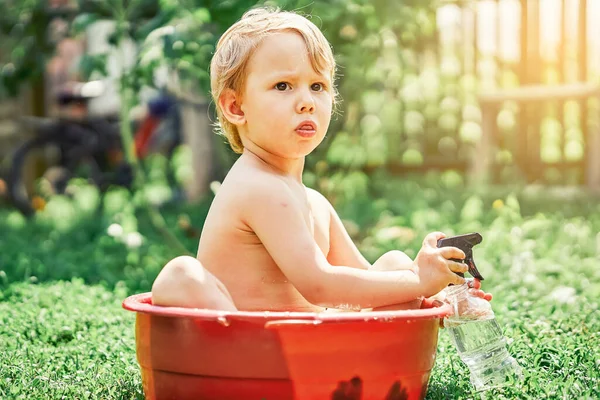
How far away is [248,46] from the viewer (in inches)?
80.6

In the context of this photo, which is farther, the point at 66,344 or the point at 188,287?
the point at 66,344

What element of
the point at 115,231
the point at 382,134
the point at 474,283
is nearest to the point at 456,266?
the point at 474,283

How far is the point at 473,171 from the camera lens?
6.94 metres

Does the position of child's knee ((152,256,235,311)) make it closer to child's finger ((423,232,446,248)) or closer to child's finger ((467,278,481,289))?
child's finger ((423,232,446,248))

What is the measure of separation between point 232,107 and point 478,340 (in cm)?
82

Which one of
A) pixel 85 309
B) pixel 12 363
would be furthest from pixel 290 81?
pixel 85 309

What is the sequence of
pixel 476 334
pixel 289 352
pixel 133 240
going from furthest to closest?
pixel 133 240, pixel 476 334, pixel 289 352

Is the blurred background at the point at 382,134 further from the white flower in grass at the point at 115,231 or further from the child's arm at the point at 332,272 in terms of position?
the child's arm at the point at 332,272

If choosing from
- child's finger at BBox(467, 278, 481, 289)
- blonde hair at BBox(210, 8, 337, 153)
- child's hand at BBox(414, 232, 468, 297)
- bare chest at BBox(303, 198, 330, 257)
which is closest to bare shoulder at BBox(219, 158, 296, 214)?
bare chest at BBox(303, 198, 330, 257)

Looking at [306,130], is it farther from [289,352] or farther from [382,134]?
[382,134]

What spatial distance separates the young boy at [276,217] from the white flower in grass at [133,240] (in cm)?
235

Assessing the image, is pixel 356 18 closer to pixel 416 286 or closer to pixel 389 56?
pixel 389 56

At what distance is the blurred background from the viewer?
4.79 meters

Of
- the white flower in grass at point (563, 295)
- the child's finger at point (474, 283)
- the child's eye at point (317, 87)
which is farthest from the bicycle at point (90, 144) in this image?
the child's finger at point (474, 283)
